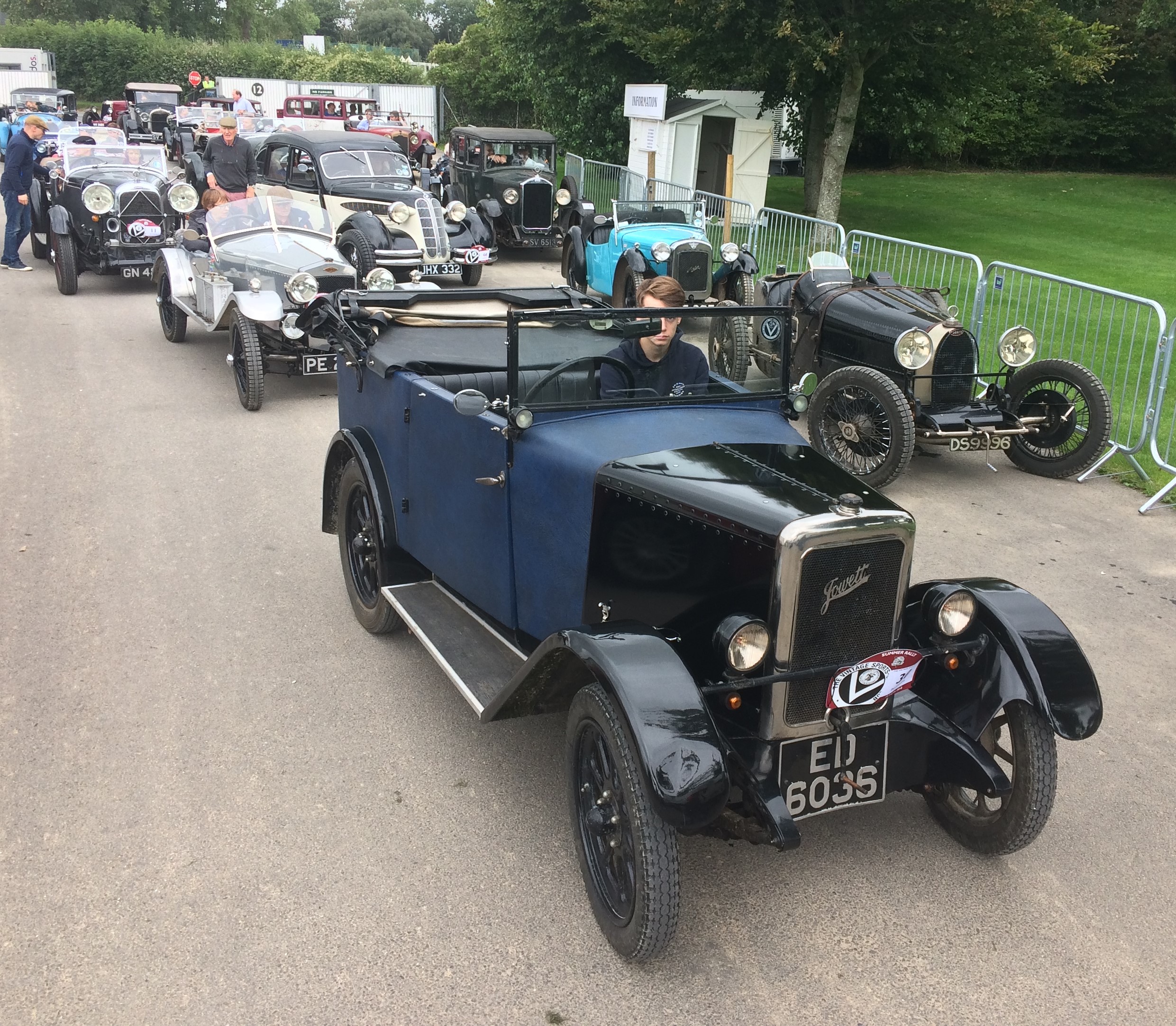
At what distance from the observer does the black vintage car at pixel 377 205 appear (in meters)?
13.2

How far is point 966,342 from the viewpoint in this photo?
308 inches

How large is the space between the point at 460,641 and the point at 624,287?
8.78 meters

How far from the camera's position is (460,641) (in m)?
4.34

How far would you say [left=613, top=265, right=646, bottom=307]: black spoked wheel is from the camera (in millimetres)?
12242

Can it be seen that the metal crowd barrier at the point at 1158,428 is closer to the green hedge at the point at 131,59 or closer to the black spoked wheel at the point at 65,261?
the black spoked wheel at the point at 65,261

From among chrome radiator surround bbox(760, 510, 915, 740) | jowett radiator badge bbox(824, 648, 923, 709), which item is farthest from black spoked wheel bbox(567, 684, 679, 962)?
jowett radiator badge bbox(824, 648, 923, 709)

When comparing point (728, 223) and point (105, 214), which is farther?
point (728, 223)

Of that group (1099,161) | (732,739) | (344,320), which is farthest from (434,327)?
(1099,161)

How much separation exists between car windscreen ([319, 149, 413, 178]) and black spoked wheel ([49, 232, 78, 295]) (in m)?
3.29

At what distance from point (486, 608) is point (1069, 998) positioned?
245 centimetres

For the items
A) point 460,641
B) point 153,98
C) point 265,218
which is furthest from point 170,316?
point 153,98

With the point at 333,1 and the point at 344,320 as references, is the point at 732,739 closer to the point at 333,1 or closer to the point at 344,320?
the point at 344,320

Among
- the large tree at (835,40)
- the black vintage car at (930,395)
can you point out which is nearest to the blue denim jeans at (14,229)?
the large tree at (835,40)

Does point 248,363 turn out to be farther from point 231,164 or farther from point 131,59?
point 131,59
